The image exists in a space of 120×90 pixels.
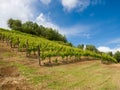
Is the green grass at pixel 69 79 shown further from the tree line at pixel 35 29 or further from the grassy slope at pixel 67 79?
the tree line at pixel 35 29

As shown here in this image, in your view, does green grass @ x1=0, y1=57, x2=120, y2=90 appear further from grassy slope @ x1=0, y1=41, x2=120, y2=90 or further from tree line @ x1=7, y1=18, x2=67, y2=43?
tree line @ x1=7, y1=18, x2=67, y2=43

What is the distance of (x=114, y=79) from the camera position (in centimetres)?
2242

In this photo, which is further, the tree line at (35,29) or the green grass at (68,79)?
the tree line at (35,29)

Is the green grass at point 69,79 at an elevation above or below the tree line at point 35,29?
below

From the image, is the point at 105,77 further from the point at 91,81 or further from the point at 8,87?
the point at 8,87

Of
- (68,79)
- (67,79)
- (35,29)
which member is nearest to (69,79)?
(68,79)

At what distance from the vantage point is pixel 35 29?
96750 mm

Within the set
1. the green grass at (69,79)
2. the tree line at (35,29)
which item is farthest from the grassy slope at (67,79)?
the tree line at (35,29)

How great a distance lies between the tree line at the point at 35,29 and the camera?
9313 cm

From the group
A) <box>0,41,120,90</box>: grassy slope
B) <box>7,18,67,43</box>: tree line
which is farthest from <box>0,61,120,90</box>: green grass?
<box>7,18,67,43</box>: tree line

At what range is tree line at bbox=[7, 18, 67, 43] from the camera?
93131 millimetres

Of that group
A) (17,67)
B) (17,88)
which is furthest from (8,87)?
(17,67)

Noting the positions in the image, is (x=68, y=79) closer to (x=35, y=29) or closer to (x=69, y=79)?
(x=69, y=79)

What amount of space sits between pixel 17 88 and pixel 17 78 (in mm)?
3044
